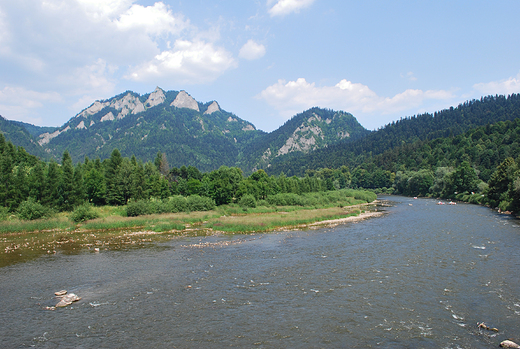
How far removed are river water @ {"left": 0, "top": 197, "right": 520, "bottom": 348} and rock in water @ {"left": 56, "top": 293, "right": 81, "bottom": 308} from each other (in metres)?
0.47

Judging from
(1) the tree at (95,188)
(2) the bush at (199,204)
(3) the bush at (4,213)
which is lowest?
(2) the bush at (199,204)

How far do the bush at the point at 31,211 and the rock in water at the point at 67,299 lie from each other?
1838 inches

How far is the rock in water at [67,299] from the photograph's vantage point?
2143 centimetres

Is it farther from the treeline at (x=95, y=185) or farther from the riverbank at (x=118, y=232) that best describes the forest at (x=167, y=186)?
the riverbank at (x=118, y=232)

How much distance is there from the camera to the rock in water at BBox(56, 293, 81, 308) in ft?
70.3

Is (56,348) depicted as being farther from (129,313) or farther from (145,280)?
(145,280)

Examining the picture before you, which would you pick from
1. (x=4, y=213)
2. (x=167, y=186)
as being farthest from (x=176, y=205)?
(x=4, y=213)

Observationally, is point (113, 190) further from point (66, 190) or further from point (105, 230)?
point (105, 230)

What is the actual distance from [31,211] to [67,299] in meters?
47.9

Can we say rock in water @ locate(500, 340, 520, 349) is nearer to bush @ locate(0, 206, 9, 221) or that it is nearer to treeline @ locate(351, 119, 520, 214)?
treeline @ locate(351, 119, 520, 214)

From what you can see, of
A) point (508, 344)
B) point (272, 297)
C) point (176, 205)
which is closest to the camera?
point (508, 344)

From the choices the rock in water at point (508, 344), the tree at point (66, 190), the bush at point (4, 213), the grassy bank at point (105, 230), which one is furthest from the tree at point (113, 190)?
the rock in water at point (508, 344)

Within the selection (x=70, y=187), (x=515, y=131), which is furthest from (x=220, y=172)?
(x=515, y=131)

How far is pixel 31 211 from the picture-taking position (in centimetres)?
5953
